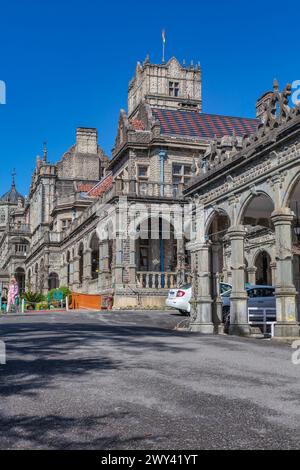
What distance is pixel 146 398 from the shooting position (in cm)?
618

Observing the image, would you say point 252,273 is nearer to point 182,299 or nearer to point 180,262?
point 180,262

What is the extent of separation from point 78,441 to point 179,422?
1012 millimetres

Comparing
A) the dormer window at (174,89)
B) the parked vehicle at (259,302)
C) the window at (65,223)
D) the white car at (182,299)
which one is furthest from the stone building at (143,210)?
the dormer window at (174,89)

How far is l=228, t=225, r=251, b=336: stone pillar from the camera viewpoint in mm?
15922

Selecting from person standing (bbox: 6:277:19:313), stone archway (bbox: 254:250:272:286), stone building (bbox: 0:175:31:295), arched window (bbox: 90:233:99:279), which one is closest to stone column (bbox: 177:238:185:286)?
stone archway (bbox: 254:250:272:286)

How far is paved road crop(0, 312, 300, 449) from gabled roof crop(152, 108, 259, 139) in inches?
1085

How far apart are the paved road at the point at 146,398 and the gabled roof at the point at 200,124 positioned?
27559 millimetres

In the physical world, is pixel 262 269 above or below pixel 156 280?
above

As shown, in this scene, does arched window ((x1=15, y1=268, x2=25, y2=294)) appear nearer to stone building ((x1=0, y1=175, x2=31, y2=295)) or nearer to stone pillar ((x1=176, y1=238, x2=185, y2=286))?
stone building ((x1=0, y1=175, x2=31, y2=295))

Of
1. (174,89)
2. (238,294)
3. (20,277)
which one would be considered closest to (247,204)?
(238,294)

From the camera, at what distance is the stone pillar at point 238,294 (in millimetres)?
15922

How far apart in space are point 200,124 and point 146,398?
33.9m

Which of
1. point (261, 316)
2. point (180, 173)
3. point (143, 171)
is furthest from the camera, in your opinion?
point (143, 171)
